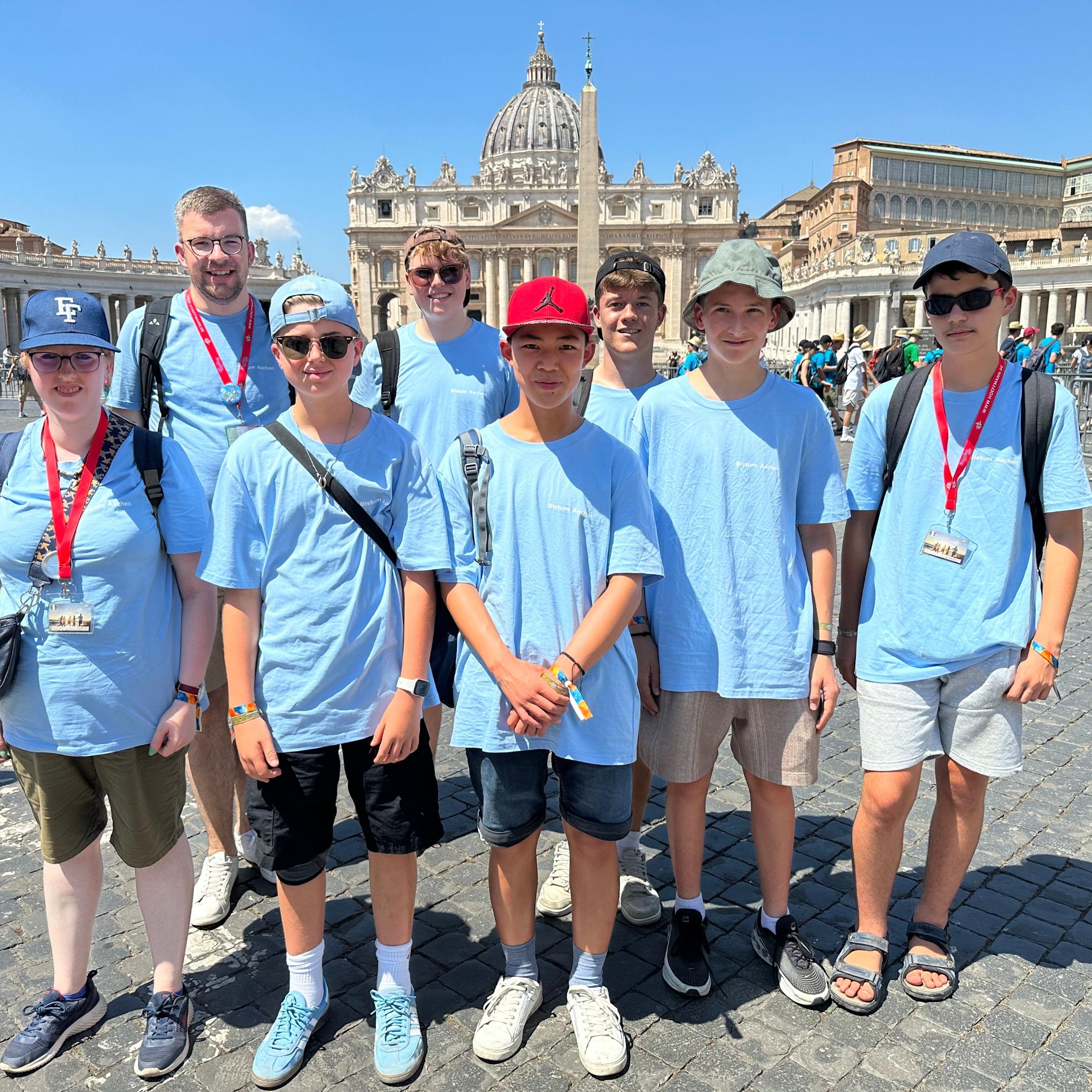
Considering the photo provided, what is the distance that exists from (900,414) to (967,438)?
200 millimetres

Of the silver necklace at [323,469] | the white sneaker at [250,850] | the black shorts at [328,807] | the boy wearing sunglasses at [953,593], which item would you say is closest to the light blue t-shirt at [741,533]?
the boy wearing sunglasses at [953,593]

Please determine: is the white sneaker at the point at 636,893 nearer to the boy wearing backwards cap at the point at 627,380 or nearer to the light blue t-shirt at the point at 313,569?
the boy wearing backwards cap at the point at 627,380

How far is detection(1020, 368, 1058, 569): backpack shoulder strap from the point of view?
2.47 metres

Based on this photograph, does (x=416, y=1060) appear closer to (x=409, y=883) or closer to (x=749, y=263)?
(x=409, y=883)

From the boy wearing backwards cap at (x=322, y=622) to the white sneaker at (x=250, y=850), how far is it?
2.97 ft

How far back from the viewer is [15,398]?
955 inches

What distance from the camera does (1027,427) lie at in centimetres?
248

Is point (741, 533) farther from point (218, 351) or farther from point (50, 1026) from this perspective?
point (50, 1026)

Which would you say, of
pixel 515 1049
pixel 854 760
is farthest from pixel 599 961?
pixel 854 760

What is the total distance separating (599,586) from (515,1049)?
4.19 ft

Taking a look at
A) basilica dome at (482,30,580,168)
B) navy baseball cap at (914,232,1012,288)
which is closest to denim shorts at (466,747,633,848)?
navy baseball cap at (914,232,1012,288)

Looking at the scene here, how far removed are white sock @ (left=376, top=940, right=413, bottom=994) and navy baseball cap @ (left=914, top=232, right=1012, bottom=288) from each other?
2.37 metres

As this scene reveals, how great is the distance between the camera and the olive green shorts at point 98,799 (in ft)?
7.57

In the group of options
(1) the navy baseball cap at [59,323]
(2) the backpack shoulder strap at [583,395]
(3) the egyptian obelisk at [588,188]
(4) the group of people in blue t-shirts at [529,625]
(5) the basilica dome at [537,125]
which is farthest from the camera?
(5) the basilica dome at [537,125]
